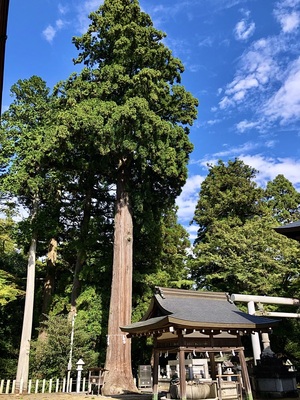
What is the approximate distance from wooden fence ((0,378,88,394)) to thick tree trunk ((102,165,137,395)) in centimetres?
179

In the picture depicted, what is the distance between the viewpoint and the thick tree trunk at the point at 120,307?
11469mm

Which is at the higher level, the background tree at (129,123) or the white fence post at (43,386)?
the background tree at (129,123)

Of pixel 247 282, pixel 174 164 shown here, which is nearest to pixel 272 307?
pixel 247 282

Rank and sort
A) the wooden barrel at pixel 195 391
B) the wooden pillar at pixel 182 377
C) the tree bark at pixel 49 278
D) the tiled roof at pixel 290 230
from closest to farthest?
the tiled roof at pixel 290 230, the wooden pillar at pixel 182 377, the wooden barrel at pixel 195 391, the tree bark at pixel 49 278

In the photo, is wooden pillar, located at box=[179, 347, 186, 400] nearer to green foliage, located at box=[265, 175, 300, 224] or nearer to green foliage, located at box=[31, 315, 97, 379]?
green foliage, located at box=[31, 315, 97, 379]

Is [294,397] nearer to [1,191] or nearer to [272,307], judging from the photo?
[272,307]

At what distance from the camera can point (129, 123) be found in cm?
1299

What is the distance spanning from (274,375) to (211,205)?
14.3 m

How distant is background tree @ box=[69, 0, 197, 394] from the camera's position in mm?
12688

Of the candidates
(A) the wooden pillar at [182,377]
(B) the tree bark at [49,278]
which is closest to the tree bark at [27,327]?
(B) the tree bark at [49,278]

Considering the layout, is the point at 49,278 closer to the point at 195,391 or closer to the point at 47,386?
the point at 47,386

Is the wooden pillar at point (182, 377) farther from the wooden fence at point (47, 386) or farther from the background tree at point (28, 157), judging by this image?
the background tree at point (28, 157)

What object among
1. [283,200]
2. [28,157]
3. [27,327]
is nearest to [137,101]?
[28,157]

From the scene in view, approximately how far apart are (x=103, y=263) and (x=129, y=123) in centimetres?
669
